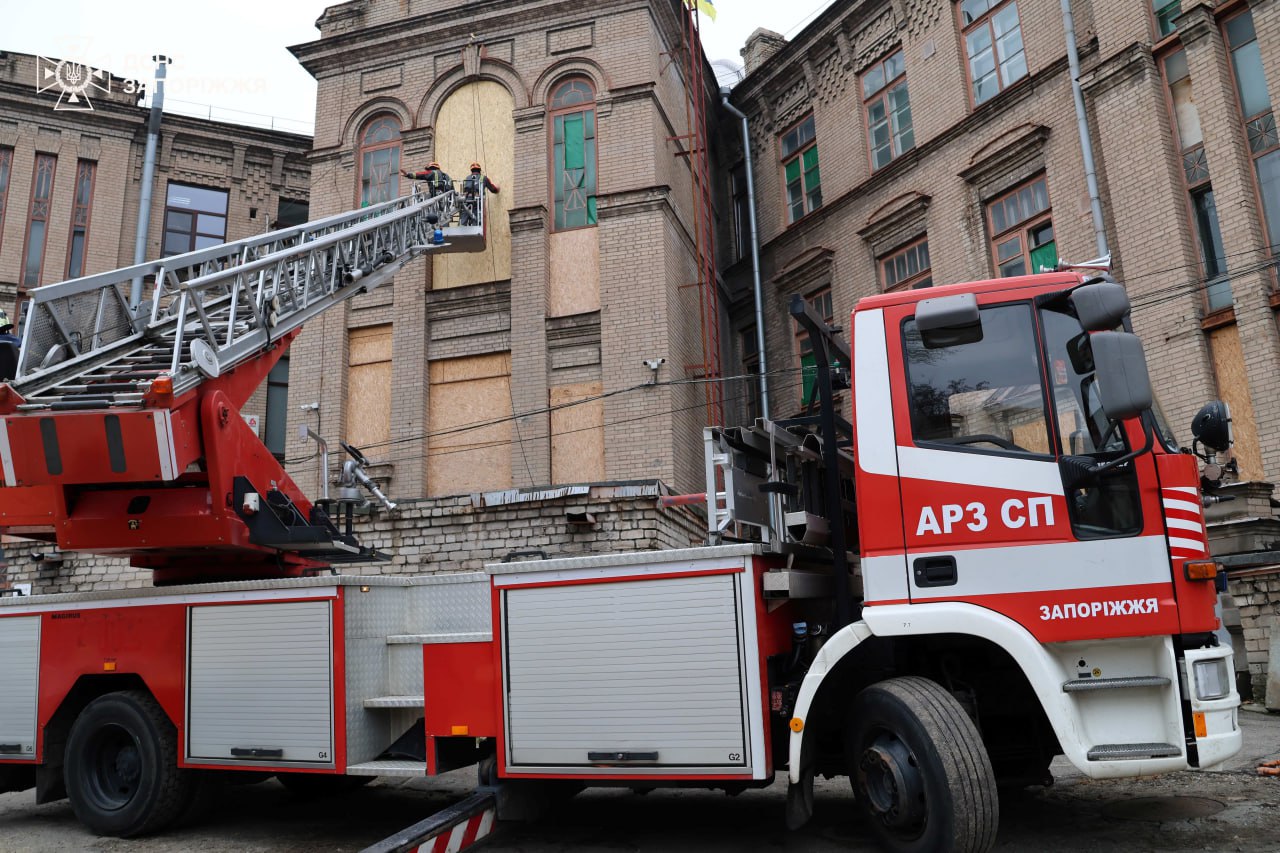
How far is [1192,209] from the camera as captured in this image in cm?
1402

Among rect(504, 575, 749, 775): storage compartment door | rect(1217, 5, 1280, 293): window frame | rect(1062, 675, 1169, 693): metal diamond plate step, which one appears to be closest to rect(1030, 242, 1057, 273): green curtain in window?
rect(1217, 5, 1280, 293): window frame

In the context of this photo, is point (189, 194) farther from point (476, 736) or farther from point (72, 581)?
point (476, 736)

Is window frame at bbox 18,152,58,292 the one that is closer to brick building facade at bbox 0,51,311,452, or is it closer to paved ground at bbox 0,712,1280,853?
brick building facade at bbox 0,51,311,452

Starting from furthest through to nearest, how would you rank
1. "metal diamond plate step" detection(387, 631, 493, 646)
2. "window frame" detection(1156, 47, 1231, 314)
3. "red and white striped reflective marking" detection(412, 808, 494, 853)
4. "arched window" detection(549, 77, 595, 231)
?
1. "arched window" detection(549, 77, 595, 231)
2. "window frame" detection(1156, 47, 1231, 314)
3. "metal diamond plate step" detection(387, 631, 493, 646)
4. "red and white striped reflective marking" detection(412, 808, 494, 853)

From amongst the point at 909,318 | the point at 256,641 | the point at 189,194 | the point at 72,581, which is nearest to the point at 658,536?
the point at 256,641

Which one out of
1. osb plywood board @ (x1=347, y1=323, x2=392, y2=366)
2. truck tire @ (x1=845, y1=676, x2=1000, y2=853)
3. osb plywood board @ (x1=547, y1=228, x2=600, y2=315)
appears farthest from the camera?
osb plywood board @ (x1=347, y1=323, x2=392, y2=366)

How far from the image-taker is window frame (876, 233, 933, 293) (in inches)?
714

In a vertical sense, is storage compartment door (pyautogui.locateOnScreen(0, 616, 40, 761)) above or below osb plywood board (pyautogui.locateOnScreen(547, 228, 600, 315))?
below

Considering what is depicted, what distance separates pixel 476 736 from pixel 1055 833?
3.43 metres

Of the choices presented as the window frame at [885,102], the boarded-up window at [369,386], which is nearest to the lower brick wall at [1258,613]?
the window frame at [885,102]

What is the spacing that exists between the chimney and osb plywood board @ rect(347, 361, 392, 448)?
36.6 ft

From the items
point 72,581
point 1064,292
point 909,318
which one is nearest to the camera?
point 1064,292

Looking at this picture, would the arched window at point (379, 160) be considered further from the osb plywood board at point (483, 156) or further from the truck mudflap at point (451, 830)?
the truck mudflap at point (451, 830)

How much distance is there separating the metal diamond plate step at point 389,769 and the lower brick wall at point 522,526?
675 cm
